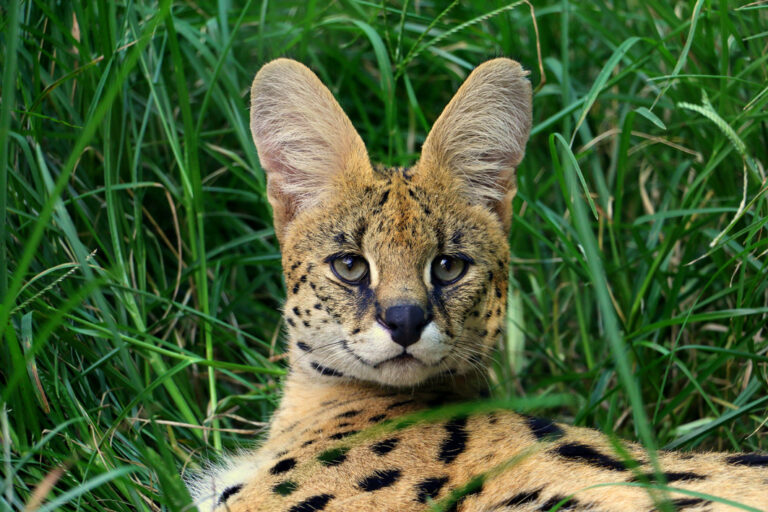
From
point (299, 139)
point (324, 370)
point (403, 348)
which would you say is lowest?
point (324, 370)

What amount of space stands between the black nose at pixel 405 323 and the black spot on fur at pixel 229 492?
79 cm

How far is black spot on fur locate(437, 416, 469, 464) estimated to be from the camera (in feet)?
9.64

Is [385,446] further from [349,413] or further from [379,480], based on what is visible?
[349,413]

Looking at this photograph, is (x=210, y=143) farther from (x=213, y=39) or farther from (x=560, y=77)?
(x=560, y=77)

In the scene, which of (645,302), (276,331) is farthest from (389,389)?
(645,302)

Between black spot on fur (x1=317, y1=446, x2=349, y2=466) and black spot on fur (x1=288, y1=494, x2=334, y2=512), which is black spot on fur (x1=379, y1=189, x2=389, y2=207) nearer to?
black spot on fur (x1=317, y1=446, x2=349, y2=466)

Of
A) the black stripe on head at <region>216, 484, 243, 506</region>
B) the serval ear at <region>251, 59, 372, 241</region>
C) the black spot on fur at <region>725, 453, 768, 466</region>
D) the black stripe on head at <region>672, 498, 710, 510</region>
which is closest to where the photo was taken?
the black stripe on head at <region>672, 498, 710, 510</region>

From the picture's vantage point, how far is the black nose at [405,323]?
303 cm

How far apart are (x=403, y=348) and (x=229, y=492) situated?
2.74 feet

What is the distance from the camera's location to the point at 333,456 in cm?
297

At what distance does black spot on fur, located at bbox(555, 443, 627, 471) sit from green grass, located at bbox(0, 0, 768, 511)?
2.28 feet

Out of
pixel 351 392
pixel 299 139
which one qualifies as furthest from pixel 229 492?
pixel 299 139

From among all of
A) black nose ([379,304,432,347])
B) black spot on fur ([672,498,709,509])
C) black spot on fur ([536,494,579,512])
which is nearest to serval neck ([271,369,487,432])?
black nose ([379,304,432,347])

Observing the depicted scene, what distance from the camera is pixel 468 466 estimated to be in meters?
2.86
